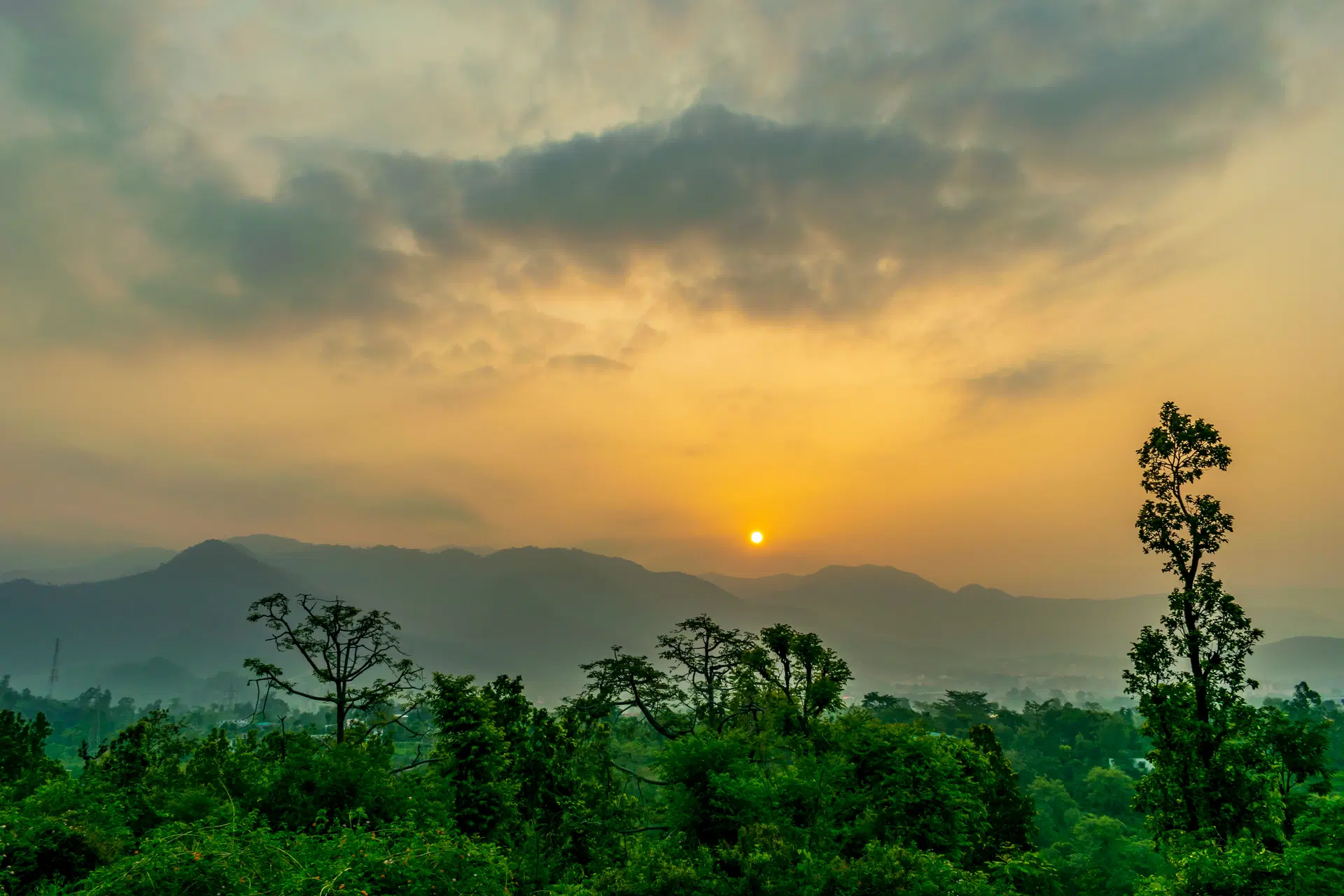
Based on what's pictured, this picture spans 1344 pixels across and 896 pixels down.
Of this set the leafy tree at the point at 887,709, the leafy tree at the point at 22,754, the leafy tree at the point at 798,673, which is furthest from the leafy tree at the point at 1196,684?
the leafy tree at the point at 887,709

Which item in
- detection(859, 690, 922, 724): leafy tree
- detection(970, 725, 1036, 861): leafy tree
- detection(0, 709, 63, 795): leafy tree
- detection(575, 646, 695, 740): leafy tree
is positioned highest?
detection(575, 646, 695, 740): leafy tree

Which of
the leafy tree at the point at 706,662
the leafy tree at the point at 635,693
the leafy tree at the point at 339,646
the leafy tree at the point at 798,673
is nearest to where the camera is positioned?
the leafy tree at the point at 798,673

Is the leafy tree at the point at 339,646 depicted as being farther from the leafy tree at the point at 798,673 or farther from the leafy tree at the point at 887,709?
the leafy tree at the point at 887,709

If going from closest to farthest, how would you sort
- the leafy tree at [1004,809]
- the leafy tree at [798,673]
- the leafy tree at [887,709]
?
1. the leafy tree at [798,673]
2. the leafy tree at [1004,809]
3. the leafy tree at [887,709]

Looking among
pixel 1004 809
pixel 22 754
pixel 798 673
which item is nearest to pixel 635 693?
pixel 798 673

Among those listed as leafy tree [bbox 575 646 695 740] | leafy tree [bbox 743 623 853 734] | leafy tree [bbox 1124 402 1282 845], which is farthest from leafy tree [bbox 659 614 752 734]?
leafy tree [bbox 1124 402 1282 845]

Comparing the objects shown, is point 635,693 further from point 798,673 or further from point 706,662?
point 798,673

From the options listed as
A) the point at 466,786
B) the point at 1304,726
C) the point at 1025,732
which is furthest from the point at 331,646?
the point at 1025,732

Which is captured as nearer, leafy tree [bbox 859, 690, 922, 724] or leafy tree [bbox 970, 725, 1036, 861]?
leafy tree [bbox 970, 725, 1036, 861]

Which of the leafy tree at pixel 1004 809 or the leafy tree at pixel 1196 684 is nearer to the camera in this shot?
the leafy tree at pixel 1196 684

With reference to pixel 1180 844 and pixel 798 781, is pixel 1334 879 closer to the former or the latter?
pixel 1180 844

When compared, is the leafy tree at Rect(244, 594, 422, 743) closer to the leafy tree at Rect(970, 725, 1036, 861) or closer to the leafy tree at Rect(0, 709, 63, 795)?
the leafy tree at Rect(0, 709, 63, 795)

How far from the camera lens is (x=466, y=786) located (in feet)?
100.0

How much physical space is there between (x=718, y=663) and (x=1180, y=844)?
26.7 meters
